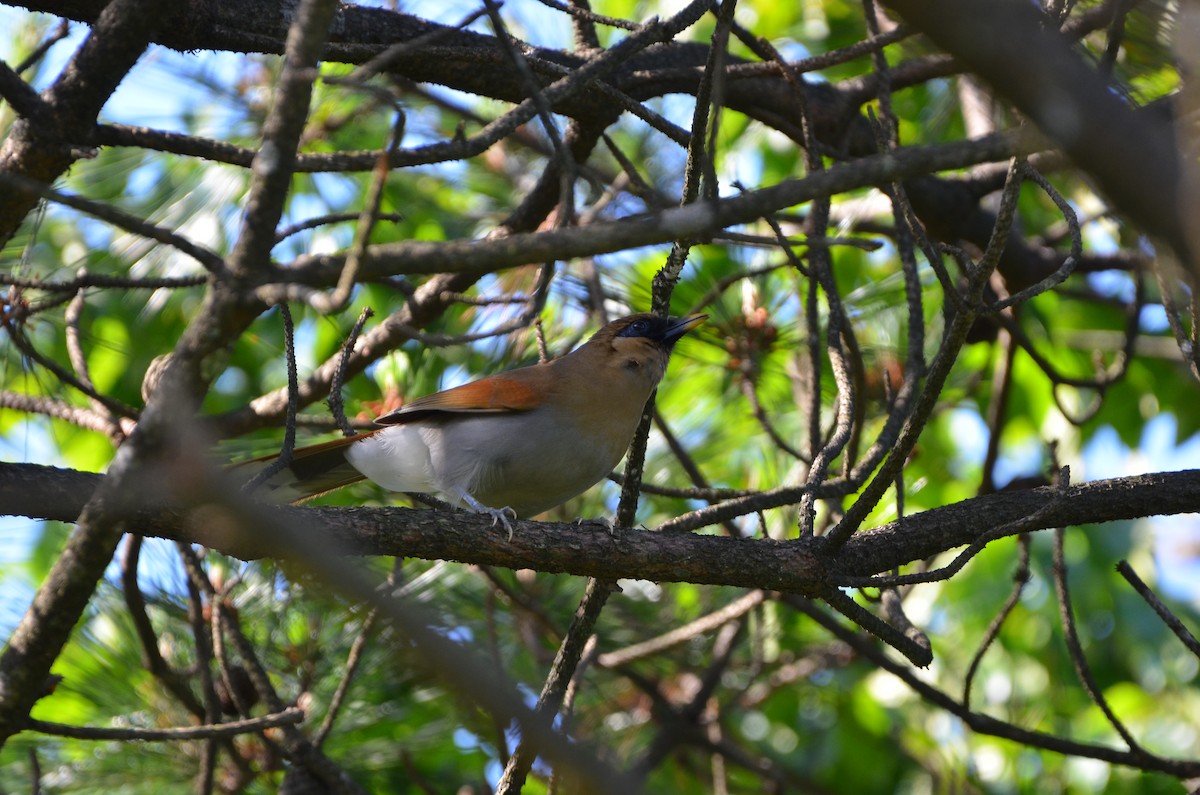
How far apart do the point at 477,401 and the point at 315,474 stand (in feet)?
2.30

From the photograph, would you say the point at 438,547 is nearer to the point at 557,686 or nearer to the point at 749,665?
the point at 557,686

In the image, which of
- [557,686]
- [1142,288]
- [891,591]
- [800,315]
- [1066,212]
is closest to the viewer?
[1066,212]

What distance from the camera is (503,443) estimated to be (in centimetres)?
432

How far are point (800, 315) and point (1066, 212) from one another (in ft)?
9.04

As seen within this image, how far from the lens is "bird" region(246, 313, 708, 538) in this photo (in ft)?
14.2

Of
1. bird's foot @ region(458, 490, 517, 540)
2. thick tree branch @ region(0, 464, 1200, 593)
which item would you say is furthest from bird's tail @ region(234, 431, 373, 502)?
thick tree branch @ region(0, 464, 1200, 593)

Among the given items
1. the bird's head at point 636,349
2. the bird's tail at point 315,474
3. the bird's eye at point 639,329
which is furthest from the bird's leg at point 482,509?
the bird's eye at point 639,329

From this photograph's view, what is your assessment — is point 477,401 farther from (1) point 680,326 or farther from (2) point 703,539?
(2) point 703,539

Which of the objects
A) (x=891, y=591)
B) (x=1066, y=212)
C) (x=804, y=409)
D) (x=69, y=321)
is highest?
(x=804, y=409)

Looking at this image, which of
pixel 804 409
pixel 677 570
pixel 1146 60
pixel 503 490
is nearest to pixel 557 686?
pixel 677 570

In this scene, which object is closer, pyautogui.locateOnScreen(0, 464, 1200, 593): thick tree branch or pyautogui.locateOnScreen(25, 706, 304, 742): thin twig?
pyautogui.locateOnScreen(25, 706, 304, 742): thin twig

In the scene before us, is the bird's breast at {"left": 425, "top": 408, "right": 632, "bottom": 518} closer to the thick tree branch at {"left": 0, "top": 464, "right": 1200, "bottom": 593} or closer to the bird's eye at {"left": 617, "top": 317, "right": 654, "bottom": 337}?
the bird's eye at {"left": 617, "top": 317, "right": 654, "bottom": 337}

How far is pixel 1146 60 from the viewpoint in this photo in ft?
15.0

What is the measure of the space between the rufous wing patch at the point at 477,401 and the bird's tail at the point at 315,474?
8.1 inches
